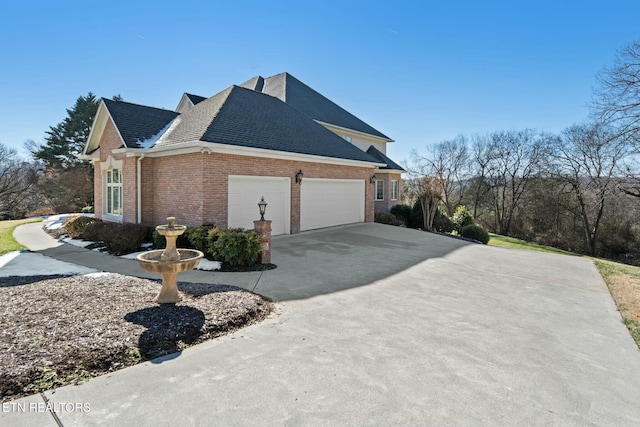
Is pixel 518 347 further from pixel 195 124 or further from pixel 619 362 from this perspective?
pixel 195 124

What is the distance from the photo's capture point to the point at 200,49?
1330 centimetres

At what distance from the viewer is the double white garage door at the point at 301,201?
11289 millimetres

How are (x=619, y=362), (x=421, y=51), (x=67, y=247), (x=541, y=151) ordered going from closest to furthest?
(x=619, y=362) → (x=67, y=247) → (x=421, y=51) → (x=541, y=151)

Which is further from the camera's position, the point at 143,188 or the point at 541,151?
the point at 541,151

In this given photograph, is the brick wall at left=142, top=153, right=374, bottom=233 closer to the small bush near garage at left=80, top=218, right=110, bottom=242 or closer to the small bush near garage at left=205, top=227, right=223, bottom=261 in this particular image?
the small bush near garage at left=80, top=218, right=110, bottom=242

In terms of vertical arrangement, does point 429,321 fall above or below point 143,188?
below

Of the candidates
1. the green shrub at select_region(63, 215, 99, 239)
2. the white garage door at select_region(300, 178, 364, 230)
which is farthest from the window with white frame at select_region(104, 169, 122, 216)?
the white garage door at select_region(300, 178, 364, 230)

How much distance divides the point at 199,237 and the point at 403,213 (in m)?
16.2

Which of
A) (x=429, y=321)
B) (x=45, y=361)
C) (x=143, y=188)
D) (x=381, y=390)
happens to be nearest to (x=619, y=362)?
(x=429, y=321)

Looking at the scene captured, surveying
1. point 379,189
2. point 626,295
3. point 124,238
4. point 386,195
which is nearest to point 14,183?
point 124,238

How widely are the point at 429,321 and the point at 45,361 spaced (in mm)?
4814

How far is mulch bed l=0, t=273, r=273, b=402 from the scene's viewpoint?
131 inches

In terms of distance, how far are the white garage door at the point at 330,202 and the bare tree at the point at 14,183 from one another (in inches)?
1214

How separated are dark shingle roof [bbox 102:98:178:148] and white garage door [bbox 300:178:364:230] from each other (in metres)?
6.67
